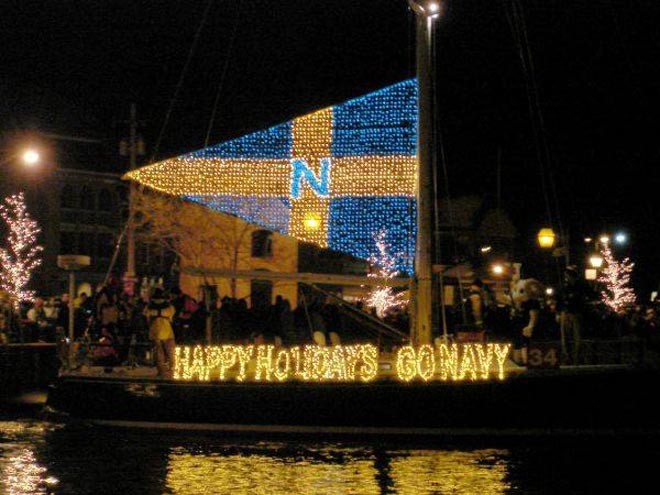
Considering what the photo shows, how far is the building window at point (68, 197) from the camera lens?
70500mm

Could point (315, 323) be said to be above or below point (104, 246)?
below

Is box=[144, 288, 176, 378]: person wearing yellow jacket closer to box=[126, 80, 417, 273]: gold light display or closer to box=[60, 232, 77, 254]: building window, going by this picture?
box=[126, 80, 417, 273]: gold light display

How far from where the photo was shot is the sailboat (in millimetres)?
16078

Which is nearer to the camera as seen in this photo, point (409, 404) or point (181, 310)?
point (409, 404)

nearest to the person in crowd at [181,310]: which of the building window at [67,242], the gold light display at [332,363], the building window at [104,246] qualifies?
the gold light display at [332,363]

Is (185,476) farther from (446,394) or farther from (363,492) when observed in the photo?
(446,394)

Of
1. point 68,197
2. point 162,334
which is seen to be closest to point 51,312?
point 162,334

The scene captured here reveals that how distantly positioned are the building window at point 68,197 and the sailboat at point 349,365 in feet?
177

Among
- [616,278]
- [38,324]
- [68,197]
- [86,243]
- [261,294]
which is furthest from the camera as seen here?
[86,243]

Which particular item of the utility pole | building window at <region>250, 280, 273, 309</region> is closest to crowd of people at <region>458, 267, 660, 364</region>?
building window at <region>250, 280, 273, 309</region>

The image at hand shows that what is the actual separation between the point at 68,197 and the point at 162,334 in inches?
2158

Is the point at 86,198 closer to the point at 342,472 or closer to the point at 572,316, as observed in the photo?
the point at 572,316

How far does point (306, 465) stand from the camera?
14578 mm

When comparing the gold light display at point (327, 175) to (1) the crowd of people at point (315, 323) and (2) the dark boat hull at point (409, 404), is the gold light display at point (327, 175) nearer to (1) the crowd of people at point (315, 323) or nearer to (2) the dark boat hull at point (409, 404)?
(1) the crowd of people at point (315, 323)
